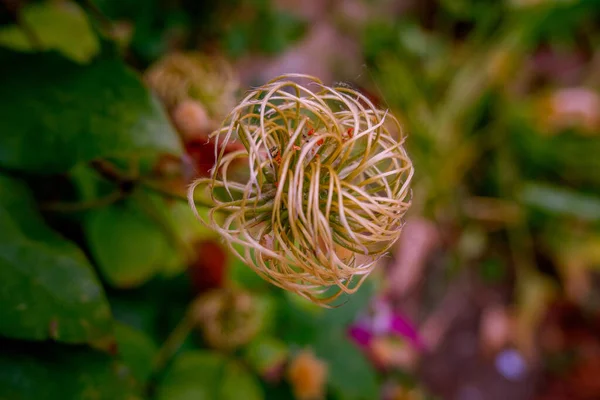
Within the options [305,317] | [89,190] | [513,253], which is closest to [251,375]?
[305,317]

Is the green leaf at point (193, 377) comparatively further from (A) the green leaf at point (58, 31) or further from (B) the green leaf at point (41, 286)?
(A) the green leaf at point (58, 31)

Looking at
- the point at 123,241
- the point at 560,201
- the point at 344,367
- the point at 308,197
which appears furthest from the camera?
the point at 560,201

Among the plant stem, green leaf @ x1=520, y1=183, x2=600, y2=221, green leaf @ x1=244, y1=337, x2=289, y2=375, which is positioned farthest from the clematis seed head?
green leaf @ x1=520, y1=183, x2=600, y2=221

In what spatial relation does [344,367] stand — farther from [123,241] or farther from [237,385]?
[123,241]

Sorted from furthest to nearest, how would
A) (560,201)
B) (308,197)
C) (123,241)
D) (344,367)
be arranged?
1. (560,201)
2. (344,367)
3. (123,241)
4. (308,197)

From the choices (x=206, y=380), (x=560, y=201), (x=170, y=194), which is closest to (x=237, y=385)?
(x=206, y=380)

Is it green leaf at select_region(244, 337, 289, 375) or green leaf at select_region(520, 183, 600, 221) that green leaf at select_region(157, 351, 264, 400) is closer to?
green leaf at select_region(244, 337, 289, 375)

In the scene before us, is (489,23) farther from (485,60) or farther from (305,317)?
(305,317)

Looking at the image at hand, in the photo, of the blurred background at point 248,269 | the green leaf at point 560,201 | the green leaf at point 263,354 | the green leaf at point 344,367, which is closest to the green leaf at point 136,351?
the blurred background at point 248,269

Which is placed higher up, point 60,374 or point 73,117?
point 73,117
